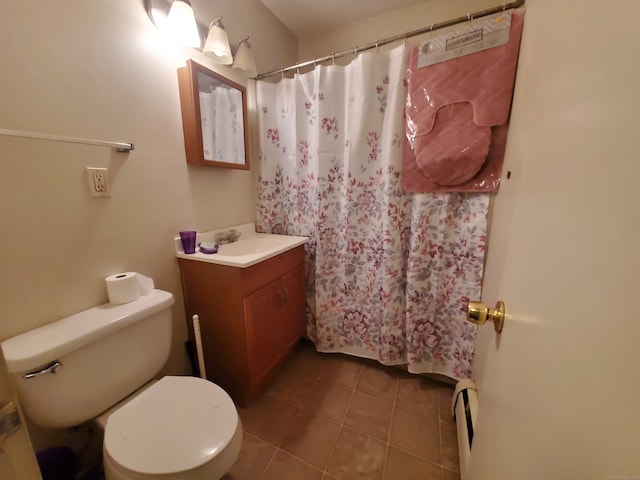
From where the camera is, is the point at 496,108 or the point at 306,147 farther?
the point at 306,147

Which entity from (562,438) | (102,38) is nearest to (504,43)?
(562,438)

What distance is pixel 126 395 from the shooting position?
2.92ft

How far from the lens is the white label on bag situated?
100cm

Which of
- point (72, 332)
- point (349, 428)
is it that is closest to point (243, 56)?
point (72, 332)

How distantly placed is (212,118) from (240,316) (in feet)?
3.42

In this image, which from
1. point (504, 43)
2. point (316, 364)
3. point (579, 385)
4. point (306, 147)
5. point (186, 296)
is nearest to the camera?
point (579, 385)

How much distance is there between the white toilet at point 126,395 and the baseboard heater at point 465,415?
0.88 metres

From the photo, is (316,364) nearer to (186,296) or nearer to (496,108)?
(186,296)

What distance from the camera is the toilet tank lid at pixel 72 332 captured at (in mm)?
656

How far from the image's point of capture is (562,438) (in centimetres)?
26

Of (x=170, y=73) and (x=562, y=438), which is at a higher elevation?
(x=170, y=73)

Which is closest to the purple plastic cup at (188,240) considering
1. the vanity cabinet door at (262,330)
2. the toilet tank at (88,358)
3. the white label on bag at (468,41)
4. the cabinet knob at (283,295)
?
the toilet tank at (88,358)

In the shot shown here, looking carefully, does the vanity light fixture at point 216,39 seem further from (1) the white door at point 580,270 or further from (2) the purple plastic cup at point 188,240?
(1) the white door at point 580,270

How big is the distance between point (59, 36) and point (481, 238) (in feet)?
6.10
